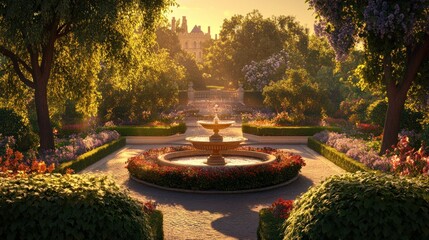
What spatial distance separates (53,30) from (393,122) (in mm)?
15038

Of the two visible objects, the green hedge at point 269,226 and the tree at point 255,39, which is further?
the tree at point 255,39

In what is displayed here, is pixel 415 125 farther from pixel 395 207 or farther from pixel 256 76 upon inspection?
pixel 256 76

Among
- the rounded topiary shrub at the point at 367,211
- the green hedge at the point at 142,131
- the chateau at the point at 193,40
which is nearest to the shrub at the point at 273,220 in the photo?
the rounded topiary shrub at the point at 367,211

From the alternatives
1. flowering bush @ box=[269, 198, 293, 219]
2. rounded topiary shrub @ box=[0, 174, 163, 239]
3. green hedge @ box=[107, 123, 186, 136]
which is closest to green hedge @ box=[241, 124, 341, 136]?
green hedge @ box=[107, 123, 186, 136]

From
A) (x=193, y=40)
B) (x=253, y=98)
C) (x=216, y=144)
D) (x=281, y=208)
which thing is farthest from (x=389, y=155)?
(x=193, y=40)

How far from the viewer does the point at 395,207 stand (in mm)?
6191

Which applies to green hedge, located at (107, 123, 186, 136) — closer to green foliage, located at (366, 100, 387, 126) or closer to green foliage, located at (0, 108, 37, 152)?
green foliage, located at (0, 108, 37, 152)

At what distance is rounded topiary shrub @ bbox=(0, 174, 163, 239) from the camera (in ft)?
20.6

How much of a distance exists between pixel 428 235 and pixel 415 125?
2130cm

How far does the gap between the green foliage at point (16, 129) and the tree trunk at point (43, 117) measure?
2.82 feet

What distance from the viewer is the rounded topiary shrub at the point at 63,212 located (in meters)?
6.29

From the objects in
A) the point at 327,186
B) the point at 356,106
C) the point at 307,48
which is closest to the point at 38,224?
the point at 327,186

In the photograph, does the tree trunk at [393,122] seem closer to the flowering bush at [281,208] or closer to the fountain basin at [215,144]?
the fountain basin at [215,144]

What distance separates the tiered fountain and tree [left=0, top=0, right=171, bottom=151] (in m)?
4.98
